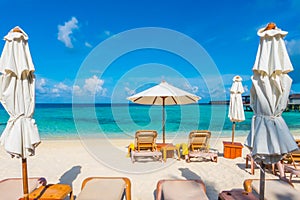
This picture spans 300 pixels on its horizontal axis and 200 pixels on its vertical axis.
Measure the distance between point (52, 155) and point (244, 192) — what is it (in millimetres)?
6181

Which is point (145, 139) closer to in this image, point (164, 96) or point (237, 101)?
point (164, 96)

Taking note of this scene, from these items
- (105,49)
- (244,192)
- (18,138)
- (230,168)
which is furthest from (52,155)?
(244,192)

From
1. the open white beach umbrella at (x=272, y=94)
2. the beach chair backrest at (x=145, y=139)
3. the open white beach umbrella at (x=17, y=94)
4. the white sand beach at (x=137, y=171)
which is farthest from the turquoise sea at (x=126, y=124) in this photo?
the open white beach umbrella at (x=272, y=94)

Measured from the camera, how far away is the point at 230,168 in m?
5.21

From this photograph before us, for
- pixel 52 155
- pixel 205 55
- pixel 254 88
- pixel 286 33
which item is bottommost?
pixel 52 155

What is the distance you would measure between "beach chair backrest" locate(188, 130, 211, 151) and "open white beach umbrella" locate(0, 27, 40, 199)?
4436 millimetres

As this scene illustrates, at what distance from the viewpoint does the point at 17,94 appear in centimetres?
235

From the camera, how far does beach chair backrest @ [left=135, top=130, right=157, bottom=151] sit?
5969mm

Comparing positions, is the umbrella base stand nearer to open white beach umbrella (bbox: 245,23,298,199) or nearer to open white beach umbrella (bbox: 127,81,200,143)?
open white beach umbrella (bbox: 127,81,200,143)

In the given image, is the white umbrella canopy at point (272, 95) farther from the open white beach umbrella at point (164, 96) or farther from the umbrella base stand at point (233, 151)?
the umbrella base stand at point (233, 151)

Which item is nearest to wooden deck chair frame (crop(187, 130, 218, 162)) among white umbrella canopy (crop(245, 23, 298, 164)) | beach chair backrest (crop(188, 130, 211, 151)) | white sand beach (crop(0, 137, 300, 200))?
beach chair backrest (crop(188, 130, 211, 151))

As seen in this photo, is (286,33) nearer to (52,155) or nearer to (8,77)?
(8,77)

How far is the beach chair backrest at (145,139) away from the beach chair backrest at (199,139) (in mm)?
1092

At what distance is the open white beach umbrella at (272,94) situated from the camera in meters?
2.05
